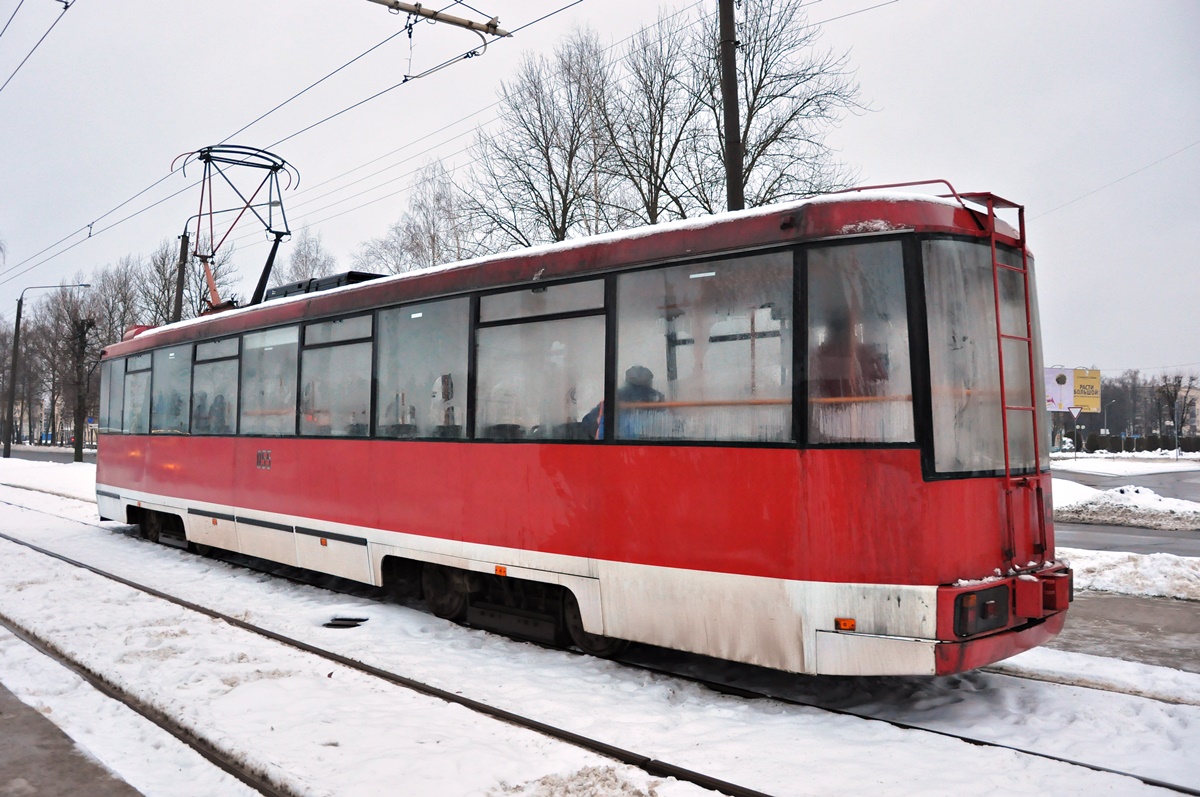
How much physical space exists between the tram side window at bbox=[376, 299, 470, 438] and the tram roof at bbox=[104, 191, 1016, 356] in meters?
0.19

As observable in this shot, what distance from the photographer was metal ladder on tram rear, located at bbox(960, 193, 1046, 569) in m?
5.23

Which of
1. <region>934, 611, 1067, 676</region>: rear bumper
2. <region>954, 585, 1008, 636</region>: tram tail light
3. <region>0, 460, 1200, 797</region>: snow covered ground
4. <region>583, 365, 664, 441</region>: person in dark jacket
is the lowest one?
<region>0, 460, 1200, 797</region>: snow covered ground

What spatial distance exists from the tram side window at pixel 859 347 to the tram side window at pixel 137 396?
10.9 meters

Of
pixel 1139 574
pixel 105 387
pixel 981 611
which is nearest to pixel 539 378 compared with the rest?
pixel 981 611

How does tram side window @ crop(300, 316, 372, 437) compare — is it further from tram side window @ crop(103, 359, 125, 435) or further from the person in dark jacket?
tram side window @ crop(103, 359, 125, 435)

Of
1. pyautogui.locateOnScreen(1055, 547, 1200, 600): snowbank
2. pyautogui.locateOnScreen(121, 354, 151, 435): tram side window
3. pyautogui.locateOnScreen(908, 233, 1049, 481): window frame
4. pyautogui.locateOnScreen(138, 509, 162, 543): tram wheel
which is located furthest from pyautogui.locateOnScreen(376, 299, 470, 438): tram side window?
pyautogui.locateOnScreen(1055, 547, 1200, 600): snowbank

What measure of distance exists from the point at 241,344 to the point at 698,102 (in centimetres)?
1451

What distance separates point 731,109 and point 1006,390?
6009 millimetres

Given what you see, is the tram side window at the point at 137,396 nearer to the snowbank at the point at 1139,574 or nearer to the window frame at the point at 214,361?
the window frame at the point at 214,361

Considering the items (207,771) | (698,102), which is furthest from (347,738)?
(698,102)

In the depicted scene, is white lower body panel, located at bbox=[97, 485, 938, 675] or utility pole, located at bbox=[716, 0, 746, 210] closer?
white lower body panel, located at bbox=[97, 485, 938, 675]

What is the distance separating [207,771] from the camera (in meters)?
4.31

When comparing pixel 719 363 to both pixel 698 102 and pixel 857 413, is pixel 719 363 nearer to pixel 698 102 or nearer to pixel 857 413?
pixel 857 413

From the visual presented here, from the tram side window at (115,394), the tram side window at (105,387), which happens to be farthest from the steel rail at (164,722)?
the tram side window at (105,387)
